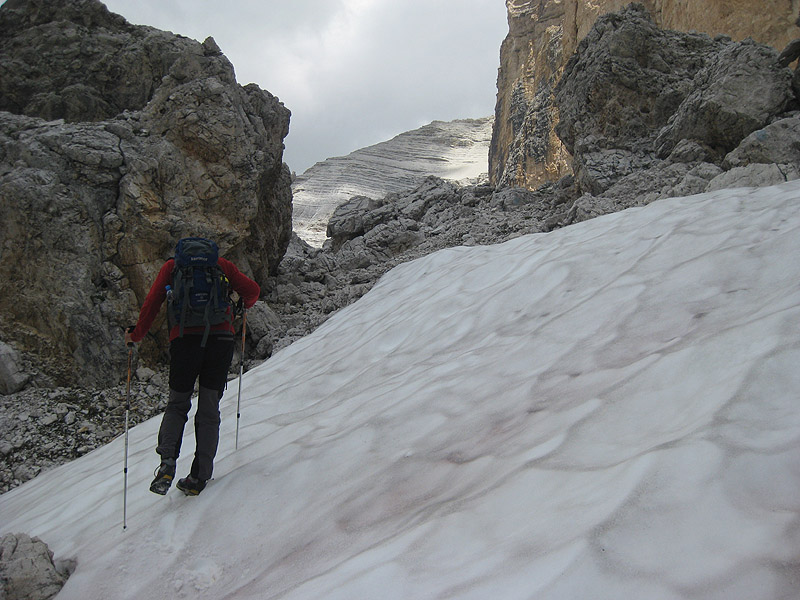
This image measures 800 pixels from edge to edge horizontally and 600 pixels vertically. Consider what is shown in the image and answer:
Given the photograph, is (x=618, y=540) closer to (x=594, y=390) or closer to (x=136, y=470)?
(x=594, y=390)

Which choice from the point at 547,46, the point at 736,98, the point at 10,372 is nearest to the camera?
the point at 10,372

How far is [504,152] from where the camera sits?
136 feet

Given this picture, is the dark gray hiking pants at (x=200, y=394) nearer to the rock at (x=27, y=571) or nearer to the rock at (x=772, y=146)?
the rock at (x=27, y=571)

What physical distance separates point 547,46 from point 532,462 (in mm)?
40088

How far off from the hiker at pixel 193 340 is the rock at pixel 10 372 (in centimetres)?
694

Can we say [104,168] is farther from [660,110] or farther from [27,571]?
[660,110]

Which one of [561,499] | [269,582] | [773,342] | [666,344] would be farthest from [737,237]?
[269,582]

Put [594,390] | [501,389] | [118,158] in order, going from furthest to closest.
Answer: [118,158] < [501,389] < [594,390]

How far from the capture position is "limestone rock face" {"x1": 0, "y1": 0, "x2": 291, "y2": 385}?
9.53 metres

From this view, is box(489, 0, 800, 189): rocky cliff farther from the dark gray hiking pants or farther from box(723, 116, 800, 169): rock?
the dark gray hiking pants

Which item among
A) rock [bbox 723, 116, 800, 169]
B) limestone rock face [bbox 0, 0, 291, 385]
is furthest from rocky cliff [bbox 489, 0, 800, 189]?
limestone rock face [bbox 0, 0, 291, 385]

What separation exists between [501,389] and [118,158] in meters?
9.23

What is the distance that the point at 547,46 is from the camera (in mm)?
37344

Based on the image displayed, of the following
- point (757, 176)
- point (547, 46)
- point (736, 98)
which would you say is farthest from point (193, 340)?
point (547, 46)
